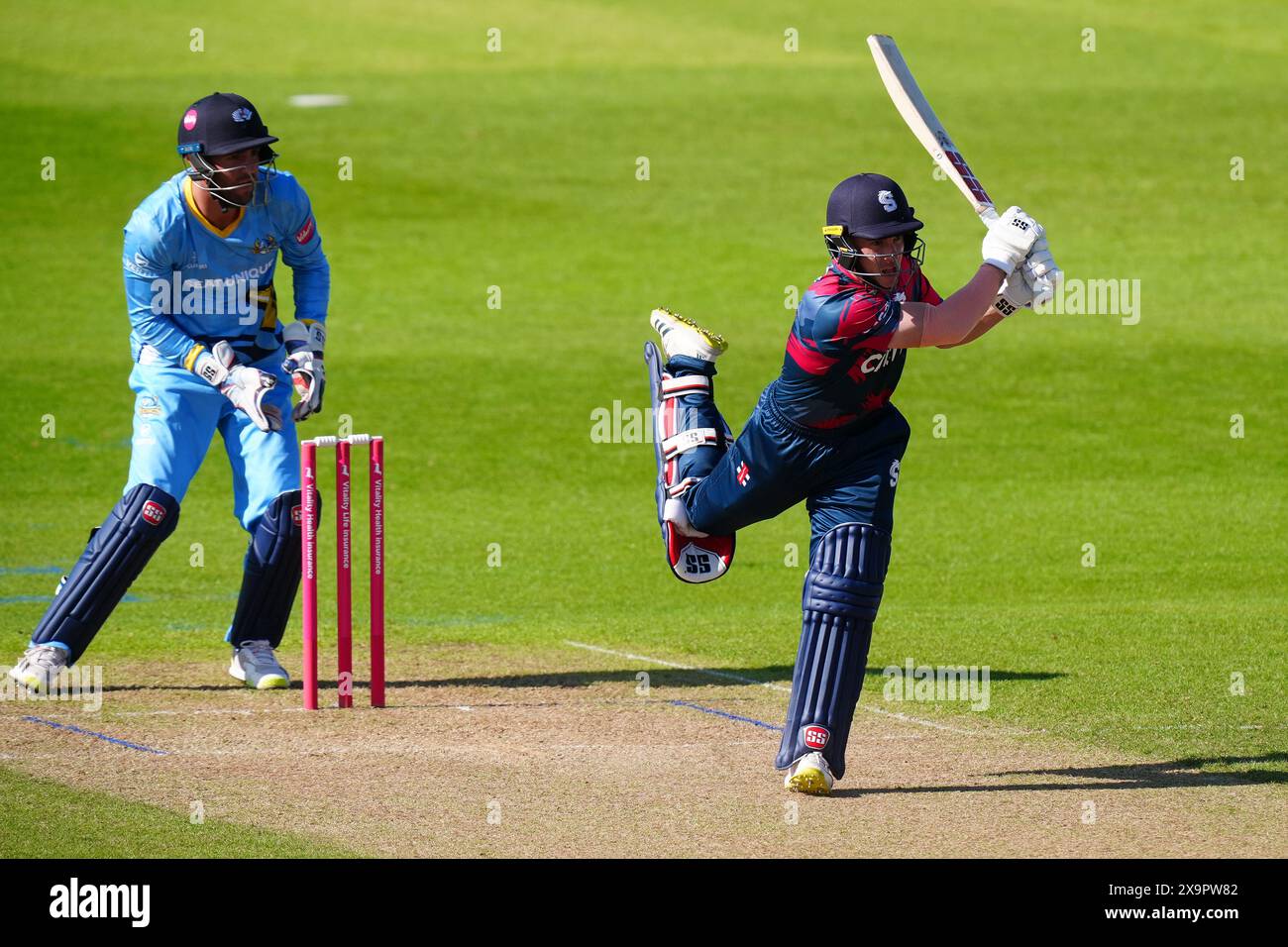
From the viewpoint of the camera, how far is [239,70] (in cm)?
2878

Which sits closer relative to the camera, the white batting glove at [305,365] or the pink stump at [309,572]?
the pink stump at [309,572]

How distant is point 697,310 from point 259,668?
1052 cm

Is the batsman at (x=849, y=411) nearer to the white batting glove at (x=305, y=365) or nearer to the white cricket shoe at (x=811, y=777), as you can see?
the white cricket shoe at (x=811, y=777)

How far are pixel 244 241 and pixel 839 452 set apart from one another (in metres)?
2.83

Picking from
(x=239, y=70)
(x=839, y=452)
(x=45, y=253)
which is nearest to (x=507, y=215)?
(x=45, y=253)

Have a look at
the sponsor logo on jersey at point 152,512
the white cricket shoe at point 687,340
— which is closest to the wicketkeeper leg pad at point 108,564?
the sponsor logo on jersey at point 152,512

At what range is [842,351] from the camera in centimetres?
654

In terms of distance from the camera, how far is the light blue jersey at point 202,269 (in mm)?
8070

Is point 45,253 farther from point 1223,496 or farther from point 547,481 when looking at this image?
point 1223,496

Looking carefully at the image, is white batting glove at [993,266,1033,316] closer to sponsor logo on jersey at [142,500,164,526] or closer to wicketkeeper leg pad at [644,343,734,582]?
wicketkeeper leg pad at [644,343,734,582]

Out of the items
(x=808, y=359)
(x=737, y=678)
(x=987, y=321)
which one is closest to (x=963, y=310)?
(x=987, y=321)

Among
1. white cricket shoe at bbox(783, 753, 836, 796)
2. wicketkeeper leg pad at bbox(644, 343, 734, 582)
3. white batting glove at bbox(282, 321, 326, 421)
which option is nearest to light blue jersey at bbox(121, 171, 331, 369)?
white batting glove at bbox(282, 321, 326, 421)

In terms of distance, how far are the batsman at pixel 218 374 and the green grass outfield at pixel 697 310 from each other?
101cm

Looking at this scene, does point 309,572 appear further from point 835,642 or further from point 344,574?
point 835,642
